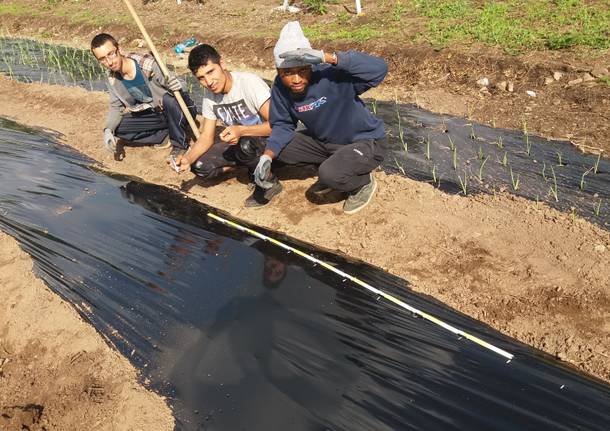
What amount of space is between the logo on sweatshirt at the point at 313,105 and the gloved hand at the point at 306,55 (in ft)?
1.31

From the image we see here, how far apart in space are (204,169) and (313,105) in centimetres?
121

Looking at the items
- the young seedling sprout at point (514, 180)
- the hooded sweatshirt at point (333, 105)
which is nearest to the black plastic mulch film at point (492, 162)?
the young seedling sprout at point (514, 180)

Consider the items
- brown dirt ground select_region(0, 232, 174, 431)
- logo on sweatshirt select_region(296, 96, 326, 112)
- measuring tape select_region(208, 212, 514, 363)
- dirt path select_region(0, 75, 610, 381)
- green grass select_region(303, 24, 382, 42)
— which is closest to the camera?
brown dirt ground select_region(0, 232, 174, 431)

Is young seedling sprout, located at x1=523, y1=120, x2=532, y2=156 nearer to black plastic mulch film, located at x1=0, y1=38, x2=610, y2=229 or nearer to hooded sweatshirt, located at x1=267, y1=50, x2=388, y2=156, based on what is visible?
black plastic mulch film, located at x1=0, y1=38, x2=610, y2=229

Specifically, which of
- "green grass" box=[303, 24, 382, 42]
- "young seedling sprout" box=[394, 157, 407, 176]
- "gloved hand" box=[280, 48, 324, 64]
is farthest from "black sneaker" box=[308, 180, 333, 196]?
"green grass" box=[303, 24, 382, 42]

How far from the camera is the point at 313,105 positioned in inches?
120

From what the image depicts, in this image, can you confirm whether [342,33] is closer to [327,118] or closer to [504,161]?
[504,161]

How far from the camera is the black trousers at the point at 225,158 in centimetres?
363

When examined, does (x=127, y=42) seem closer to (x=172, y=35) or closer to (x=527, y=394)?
(x=172, y=35)

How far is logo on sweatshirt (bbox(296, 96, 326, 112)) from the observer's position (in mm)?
3031

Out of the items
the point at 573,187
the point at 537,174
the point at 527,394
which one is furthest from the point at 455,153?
the point at 527,394

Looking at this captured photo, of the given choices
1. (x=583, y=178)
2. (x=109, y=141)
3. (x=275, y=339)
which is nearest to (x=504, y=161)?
(x=583, y=178)

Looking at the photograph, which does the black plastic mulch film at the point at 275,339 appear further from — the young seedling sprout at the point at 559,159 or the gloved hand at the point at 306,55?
the young seedling sprout at the point at 559,159

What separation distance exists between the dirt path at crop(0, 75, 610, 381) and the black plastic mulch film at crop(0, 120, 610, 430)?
0.15 meters
